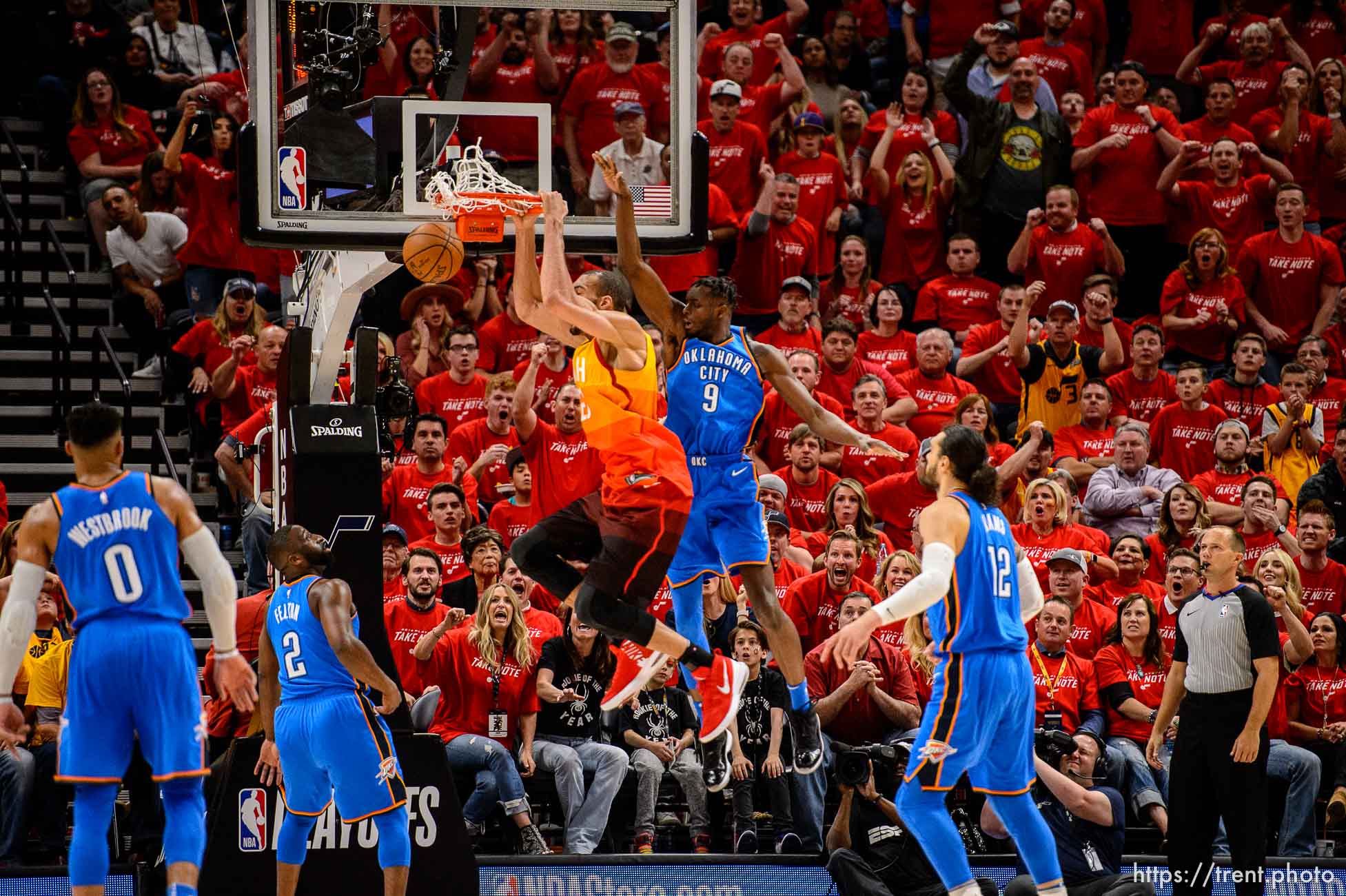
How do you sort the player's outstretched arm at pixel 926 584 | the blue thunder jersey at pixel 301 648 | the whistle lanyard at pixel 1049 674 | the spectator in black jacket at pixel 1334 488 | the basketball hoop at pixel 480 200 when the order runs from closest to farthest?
the player's outstretched arm at pixel 926 584 < the basketball hoop at pixel 480 200 < the blue thunder jersey at pixel 301 648 < the whistle lanyard at pixel 1049 674 < the spectator in black jacket at pixel 1334 488

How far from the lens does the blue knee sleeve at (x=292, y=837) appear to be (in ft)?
31.6

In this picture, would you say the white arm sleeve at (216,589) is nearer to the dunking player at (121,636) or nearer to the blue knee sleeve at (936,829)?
the dunking player at (121,636)

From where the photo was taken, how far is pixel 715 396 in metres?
9.34

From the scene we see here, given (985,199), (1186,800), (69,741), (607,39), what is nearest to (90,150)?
(607,39)

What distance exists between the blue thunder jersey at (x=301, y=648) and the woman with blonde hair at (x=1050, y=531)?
5014 mm

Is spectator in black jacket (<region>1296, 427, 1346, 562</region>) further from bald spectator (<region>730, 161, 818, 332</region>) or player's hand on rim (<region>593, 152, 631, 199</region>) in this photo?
player's hand on rim (<region>593, 152, 631, 199</region>)

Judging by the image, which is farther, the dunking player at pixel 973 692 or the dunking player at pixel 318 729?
the dunking player at pixel 318 729

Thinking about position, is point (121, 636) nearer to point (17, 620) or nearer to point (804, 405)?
point (17, 620)

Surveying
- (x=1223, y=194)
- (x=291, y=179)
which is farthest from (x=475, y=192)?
(x=1223, y=194)

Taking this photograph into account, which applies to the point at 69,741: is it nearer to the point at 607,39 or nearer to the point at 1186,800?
the point at 1186,800

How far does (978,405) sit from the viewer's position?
13.4m

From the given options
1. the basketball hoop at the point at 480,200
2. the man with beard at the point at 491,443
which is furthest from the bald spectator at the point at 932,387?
the basketball hoop at the point at 480,200

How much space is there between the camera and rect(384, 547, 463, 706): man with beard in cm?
1182

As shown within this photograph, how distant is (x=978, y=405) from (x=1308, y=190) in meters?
5.58
